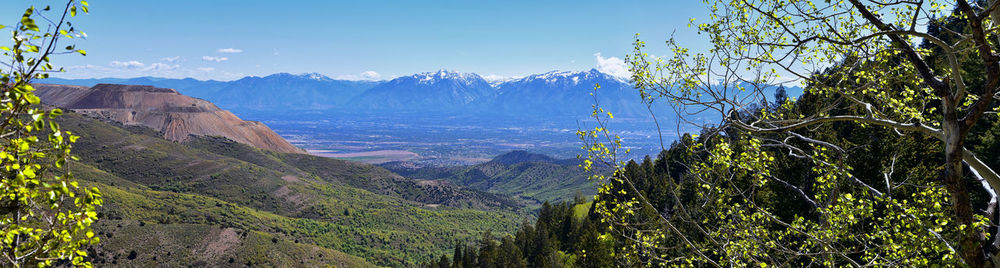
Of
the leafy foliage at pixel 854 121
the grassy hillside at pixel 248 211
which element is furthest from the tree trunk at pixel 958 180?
the grassy hillside at pixel 248 211

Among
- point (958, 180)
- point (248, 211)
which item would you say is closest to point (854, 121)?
point (958, 180)

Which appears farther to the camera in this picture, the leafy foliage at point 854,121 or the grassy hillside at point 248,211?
the grassy hillside at point 248,211

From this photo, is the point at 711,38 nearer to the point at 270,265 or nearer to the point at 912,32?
the point at 912,32

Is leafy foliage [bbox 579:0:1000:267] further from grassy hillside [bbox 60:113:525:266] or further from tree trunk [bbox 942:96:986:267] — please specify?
grassy hillside [bbox 60:113:525:266]

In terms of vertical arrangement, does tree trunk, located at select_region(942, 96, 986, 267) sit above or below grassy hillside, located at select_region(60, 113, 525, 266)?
above

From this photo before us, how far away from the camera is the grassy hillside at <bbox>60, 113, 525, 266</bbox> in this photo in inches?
3492

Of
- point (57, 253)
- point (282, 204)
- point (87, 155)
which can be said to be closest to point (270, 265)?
point (282, 204)

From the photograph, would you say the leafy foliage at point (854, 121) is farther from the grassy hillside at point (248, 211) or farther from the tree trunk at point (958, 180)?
the grassy hillside at point (248, 211)

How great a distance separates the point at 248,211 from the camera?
408ft

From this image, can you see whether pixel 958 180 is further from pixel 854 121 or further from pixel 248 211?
pixel 248 211

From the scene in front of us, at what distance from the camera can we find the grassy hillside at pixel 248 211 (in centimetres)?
8869

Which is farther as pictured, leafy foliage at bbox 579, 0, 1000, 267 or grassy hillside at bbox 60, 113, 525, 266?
grassy hillside at bbox 60, 113, 525, 266

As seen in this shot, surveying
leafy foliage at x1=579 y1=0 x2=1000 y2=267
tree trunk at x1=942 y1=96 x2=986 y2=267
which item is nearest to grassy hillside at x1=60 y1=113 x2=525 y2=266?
leafy foliage at x1=579 y1=0 x2=1000 y2=267

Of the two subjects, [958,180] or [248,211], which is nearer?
[958,180]
